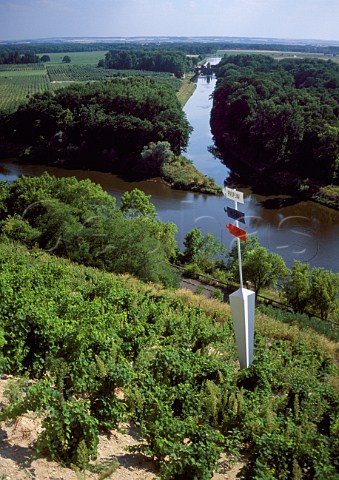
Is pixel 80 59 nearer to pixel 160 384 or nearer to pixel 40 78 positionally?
pixel 40 78

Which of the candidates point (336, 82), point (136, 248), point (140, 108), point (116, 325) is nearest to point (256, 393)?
point (116, 325)

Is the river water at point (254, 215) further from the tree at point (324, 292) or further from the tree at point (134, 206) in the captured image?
the tree at point (324, 292)

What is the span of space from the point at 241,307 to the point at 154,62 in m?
117

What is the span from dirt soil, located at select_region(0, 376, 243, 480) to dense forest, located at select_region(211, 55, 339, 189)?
35.4 metres

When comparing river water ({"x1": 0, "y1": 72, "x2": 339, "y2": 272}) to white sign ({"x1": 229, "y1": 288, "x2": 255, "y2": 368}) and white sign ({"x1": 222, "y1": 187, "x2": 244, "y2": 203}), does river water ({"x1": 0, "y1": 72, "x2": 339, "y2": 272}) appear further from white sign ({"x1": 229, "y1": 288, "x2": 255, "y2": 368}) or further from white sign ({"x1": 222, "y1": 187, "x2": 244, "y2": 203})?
white sign ({"x1": 222, "y1": 187, "x2": 244, "y2": 203})

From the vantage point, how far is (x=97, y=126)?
50594 millimetres

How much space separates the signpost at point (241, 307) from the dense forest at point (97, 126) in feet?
120

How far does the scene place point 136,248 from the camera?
20172mm

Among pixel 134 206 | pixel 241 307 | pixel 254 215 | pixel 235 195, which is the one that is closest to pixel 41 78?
pixel 254 215

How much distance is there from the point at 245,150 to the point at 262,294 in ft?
94.5

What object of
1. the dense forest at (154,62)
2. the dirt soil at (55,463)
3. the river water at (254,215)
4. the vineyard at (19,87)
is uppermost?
the dense forest at (154,62)

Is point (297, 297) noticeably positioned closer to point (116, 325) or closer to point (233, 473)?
point (116, 325)

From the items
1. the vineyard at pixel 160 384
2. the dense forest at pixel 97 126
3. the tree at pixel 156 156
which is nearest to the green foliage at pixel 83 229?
the vineyard at pixel 160 384

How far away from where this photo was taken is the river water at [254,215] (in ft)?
99.5
